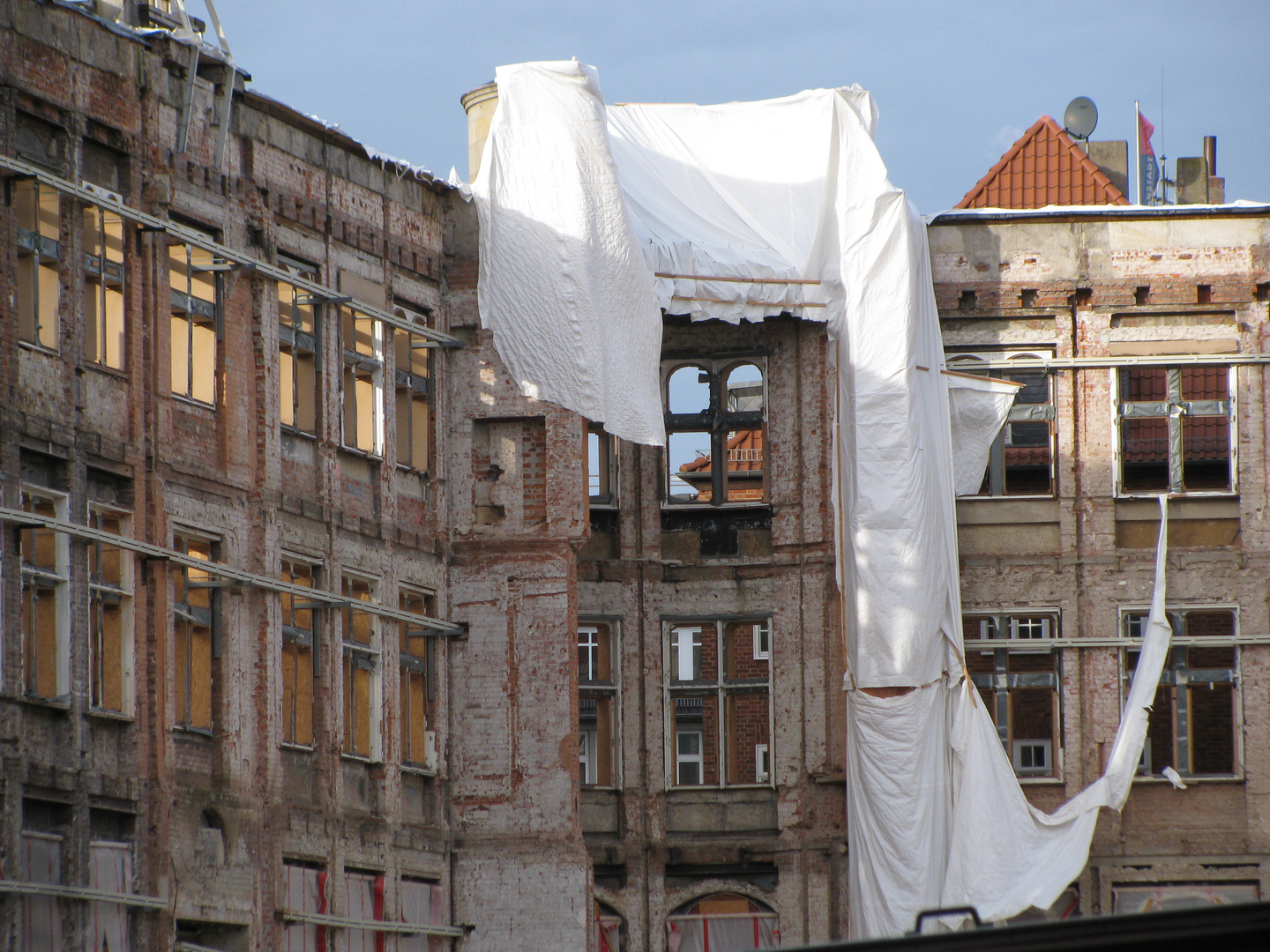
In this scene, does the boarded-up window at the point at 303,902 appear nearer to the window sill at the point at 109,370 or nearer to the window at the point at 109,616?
the window at the point at 109,616

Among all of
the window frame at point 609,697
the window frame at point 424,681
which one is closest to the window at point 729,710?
the window frame at point 609,697

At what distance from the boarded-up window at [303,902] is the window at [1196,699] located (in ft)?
36.4

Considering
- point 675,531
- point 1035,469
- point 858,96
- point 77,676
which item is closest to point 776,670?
point 675,531

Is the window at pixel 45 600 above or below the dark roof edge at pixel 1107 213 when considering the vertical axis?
below

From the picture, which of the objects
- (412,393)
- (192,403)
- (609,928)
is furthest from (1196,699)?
(192,403)

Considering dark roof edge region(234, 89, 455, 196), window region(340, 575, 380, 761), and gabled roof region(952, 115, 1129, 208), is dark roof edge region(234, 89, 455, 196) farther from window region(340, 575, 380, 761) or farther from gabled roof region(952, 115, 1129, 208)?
gabled roof region(952, 115, 1129, 208)

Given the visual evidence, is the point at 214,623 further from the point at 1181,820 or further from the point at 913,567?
the point at 1181,820

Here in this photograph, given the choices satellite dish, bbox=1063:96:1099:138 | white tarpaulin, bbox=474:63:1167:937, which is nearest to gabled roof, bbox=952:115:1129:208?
satellite dish, bbox=1063:96:1099:138

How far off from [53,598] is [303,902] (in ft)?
16.1

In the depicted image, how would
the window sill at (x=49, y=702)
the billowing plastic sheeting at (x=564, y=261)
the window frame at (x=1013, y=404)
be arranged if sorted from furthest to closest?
the window frame at (x=1013, y=404) < the billowing plastic sheeting at (x=564, y=261) < the window sill at (x=49, y=702)

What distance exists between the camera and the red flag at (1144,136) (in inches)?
1511

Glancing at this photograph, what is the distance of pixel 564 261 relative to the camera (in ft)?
90.4

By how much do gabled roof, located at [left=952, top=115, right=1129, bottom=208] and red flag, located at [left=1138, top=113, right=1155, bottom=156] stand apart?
172cm

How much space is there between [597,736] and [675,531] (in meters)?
2.88
